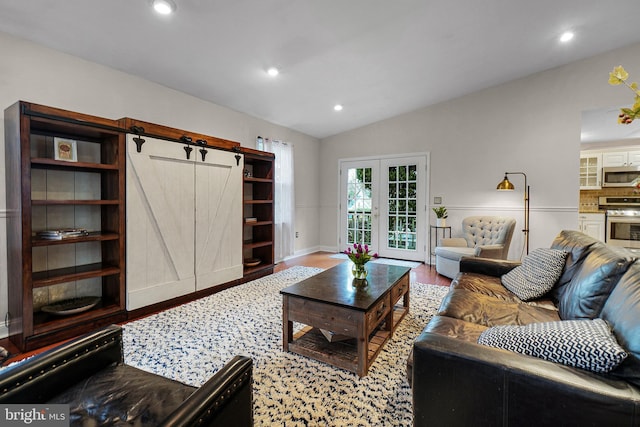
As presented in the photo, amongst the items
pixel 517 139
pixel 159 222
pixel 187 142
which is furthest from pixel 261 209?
pixel 517 139

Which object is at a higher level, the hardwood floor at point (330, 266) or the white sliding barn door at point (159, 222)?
the white sliding barn door at point (159, 222)

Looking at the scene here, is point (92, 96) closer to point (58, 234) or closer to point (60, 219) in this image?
point (60, 219)

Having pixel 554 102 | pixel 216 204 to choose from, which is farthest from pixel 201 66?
pixel 554 102

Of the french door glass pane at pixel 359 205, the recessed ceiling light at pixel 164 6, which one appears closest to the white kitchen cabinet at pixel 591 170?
the french door glass pane at pixel 359 205

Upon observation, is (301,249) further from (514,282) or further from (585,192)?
(585,192)

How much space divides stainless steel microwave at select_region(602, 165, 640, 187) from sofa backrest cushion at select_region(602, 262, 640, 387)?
609 centimetres

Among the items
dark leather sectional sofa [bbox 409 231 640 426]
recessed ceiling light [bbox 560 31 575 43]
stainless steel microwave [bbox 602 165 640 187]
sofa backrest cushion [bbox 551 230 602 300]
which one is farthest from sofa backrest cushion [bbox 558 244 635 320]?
stainless steel microwave [bbox 602 165 640 187]

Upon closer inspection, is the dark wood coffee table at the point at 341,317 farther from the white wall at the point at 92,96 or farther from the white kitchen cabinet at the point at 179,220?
the white wall at the point at 92,96

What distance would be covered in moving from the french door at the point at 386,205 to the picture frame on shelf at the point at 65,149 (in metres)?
4.62

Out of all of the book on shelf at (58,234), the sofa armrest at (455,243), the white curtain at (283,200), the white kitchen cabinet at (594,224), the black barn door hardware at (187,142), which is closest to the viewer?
the book on shelf at (58,234)

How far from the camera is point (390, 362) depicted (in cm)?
204

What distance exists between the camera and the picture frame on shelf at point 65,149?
2.48 m

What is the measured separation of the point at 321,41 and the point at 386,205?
352cm

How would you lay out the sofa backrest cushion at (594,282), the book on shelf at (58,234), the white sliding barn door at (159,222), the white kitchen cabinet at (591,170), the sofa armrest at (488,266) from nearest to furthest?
the sofa backrest cushion at (594,282) < the book on shelf at (58,234) < the sofa armrest at (488,266) < the white sliding barn door at (159,222) < the white kitchen cabinet at (591,170)
